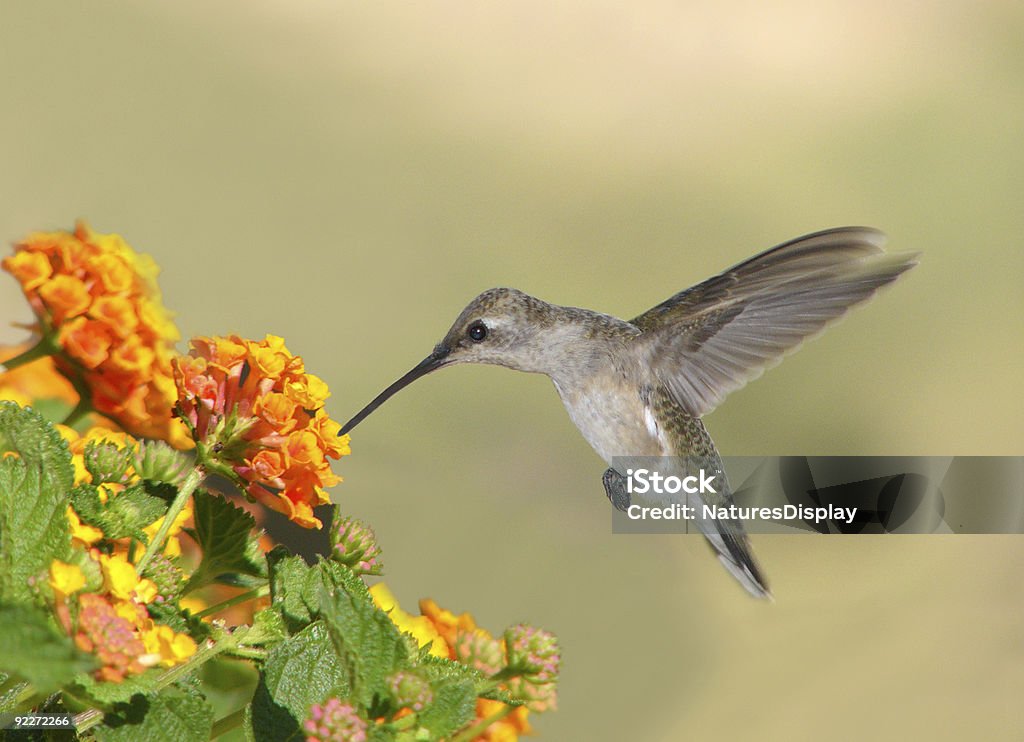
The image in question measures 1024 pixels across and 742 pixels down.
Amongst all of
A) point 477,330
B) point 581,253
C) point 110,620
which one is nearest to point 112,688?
point 110,620

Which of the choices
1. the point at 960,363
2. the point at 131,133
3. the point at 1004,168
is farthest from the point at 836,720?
the point at 131,133

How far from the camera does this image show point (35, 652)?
0.29m

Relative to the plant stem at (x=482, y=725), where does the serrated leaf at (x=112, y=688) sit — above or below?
above

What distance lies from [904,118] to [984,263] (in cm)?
39

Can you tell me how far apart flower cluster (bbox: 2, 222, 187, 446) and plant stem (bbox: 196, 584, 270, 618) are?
108mm

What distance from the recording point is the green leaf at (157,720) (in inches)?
14.3

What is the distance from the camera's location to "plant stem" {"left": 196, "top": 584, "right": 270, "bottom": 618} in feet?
1.52

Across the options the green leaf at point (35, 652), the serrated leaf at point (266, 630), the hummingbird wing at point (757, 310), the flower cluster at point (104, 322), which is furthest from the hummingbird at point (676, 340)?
the green leaf at point (35, 652)

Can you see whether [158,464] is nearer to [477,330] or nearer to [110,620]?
[110,620]

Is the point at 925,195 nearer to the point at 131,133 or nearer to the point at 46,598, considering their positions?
the point at 131,133

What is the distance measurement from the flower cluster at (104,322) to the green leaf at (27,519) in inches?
5.7

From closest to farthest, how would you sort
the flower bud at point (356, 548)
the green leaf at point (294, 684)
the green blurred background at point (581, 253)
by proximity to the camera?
the green leaf at point (294, 684) < the flower bud at point (356, 548) < the green blurred background at point (581, 253)

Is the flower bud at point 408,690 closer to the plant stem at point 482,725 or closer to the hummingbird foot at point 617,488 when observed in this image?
the plant stem at point 482,725

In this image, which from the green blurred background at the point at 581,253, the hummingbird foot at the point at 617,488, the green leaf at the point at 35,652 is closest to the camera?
the green leaf at the point at 35,652
